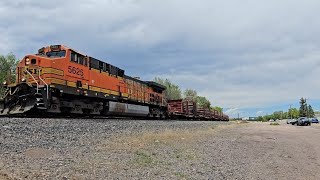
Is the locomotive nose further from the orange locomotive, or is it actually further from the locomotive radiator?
the locomotive radiator

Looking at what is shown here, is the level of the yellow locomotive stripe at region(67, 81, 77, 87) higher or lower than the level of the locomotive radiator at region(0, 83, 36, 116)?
higher

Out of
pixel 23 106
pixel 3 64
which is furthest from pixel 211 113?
pixel 23 106

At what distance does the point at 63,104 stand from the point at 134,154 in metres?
8.50

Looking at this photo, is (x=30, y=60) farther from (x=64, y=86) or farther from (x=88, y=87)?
(x=88, y=87)

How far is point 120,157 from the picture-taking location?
927 cm

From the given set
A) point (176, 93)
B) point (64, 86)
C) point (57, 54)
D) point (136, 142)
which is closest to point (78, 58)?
point (57, 54)

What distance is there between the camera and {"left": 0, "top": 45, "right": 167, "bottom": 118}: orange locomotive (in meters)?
15.8

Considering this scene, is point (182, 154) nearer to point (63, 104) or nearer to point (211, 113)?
point (63, 104)

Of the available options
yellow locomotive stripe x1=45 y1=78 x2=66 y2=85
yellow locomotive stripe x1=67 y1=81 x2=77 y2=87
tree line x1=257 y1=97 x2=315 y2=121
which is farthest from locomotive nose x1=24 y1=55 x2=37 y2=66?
tree line x1=257 y1=97 x2=315 y2=121

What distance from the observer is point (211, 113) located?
Answer: 182 feet

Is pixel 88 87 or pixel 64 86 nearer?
pixel 64 86

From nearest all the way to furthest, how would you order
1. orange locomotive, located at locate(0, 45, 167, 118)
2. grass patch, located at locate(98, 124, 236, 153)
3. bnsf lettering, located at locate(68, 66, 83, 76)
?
grass patch, located at locate(98, 124, 236, 153), orange locomotive, located at locate(0, 45, 167, 118), bnsf lettering, located at locate(68, 66, 83, 76)

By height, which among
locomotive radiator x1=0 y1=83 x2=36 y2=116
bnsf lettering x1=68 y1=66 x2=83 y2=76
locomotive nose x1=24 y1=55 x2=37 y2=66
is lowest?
locomotive radiator x1=0 y1=83 x2=36 y2=116

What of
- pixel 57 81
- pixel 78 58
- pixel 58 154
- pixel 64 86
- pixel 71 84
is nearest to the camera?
pixel 58 154
